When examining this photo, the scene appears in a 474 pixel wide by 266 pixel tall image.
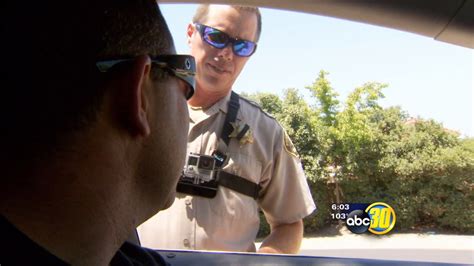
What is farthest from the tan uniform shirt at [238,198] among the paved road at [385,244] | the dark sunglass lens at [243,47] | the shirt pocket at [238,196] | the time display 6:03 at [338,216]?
the time display 6:03 at [338,216]

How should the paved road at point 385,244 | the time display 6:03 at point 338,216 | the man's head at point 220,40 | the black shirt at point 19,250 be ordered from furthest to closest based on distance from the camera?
the time display 6:03 at point 338,216 < the paved road at point 385,244 < the man's head at point 220,40 < the black shirt at point 19,250

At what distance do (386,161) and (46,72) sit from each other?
11.0 m

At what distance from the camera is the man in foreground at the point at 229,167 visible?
189 centimetres

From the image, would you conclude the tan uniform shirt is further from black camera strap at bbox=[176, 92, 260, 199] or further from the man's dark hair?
the man's dark hair

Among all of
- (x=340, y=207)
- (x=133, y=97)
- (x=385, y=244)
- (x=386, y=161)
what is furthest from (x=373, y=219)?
(x=133, y=97)

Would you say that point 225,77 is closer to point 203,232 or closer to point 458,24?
point 203,232

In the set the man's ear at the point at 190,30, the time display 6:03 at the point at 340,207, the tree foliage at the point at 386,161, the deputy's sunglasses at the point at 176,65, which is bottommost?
the time display 6:03 at the point at 340,207

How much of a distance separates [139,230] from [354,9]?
1.30 metres

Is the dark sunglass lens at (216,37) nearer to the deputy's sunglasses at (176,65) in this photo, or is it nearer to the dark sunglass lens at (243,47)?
the dark sunglass lens at (243,47)

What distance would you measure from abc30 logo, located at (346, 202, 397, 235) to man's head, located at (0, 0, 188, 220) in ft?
17.4

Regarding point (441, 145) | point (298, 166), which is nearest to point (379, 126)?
point (441, 145)

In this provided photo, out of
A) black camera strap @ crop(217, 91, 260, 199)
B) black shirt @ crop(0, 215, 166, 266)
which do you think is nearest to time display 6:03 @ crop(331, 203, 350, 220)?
black camera strap @ crop(217, 91, 260, 199)

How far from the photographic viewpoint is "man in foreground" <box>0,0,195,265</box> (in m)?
0.75

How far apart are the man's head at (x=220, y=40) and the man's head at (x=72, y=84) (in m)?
1.13
